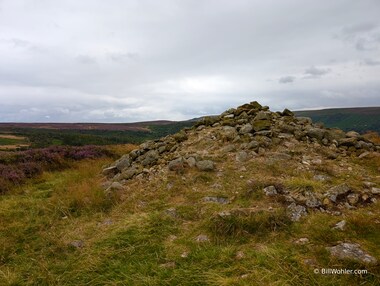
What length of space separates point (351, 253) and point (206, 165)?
5116mm

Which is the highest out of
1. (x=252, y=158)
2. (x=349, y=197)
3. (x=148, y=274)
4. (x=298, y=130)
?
(x=298, y=130)

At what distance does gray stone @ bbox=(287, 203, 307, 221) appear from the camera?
635 centimetres

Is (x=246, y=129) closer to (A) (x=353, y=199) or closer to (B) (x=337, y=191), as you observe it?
(B) (x=337, y=191)

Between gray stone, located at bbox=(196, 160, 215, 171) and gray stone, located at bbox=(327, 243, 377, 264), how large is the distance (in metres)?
4.72

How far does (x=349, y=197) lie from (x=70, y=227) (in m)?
6.76

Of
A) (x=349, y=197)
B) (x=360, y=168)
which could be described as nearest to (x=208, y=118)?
(x=360, y=168)

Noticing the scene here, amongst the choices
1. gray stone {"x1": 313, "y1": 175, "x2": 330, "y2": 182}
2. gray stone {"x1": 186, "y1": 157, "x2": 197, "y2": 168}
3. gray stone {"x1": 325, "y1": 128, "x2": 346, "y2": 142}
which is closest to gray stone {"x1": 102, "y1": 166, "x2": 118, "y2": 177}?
gray stone {"x1": 186, "y1": 157, "x2": 197, "y2": 168}

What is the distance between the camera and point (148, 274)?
16.2 ft

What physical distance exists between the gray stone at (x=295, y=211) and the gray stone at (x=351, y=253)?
1247 millimetres

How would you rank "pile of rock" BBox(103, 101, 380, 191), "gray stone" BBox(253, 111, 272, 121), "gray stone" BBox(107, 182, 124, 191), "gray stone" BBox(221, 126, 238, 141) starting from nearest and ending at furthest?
"gray stone" BBox(107, 182, 124, 191) → "pile of rock" BBox(103, 101, 380, 191) → "gray stone" BBox(221, 126, 238, 141) → "gray stone" BBox(253, 111, 272, 121)

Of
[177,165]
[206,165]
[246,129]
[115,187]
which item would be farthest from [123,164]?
[246,129]

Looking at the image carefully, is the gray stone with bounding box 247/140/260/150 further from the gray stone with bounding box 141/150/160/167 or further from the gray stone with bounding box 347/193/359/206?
the gray stone with bounding box 347/193/359/206

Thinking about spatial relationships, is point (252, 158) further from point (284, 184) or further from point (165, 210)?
point (165, 210)

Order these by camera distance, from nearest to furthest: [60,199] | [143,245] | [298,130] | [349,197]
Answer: [143,245]
[349,197]
[60,199]
[298,130]
